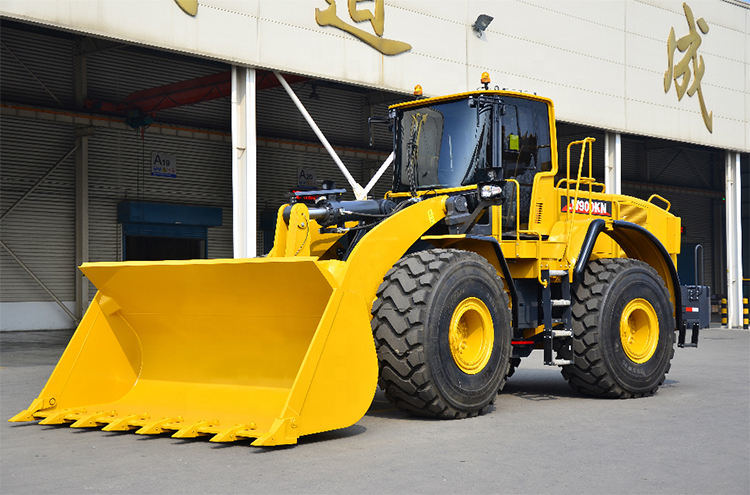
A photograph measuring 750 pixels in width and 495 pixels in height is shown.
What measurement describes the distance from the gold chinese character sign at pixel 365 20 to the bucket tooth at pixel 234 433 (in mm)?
11649

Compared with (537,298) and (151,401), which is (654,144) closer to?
(537,298)

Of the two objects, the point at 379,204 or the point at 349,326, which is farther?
the point at 379,204

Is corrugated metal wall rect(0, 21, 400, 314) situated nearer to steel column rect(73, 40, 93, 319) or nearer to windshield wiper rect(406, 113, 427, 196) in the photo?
steel column rect(73, 40, 93, 319)

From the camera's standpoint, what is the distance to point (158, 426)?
22.4 ft

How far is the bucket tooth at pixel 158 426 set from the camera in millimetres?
6766

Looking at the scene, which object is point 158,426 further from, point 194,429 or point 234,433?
point 234,433

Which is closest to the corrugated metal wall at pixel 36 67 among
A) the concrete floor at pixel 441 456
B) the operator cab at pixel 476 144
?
the concrete floor at pixel 441 456

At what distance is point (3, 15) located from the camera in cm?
1252

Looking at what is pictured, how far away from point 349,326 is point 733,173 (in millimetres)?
23468

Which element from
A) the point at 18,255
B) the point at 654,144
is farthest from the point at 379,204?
the point at 654,144

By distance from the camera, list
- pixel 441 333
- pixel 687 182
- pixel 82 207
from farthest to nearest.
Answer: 1. pixel 687 182
2. pixel 82 207
3. pixel 441 333

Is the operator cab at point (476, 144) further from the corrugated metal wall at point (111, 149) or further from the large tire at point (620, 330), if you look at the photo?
the corrugated metal wall at point (111, 149)

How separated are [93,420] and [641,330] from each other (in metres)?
5.64

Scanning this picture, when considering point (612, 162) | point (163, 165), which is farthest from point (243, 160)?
point (612, 162)
